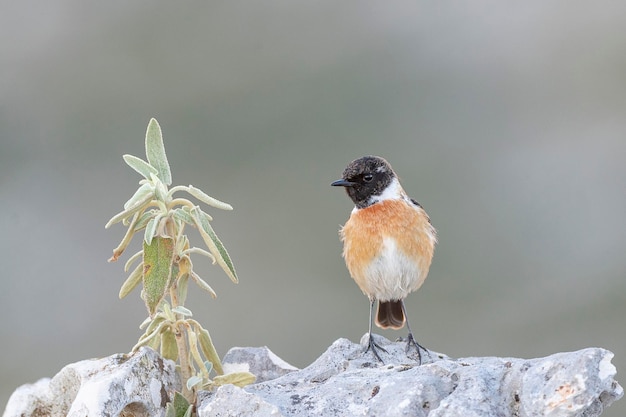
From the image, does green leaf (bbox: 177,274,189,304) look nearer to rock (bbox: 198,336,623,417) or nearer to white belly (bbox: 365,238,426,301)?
rock (bbox: 198,336,623,417)

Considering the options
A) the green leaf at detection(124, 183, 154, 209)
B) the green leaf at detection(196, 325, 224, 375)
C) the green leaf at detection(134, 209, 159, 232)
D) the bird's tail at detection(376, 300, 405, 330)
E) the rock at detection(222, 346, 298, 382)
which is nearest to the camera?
the green leaf at detection(124, 183, 154, 209)

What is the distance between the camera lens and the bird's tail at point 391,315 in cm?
513

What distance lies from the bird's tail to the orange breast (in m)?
0.19

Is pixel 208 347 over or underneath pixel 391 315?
underneath

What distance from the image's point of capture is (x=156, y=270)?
2758 millimetres

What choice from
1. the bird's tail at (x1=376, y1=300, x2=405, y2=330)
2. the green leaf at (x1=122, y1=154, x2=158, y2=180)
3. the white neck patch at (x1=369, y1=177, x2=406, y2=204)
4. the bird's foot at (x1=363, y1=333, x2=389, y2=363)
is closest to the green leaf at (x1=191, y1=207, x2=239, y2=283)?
the green leaf at (x1=122, y1=154, x2=158, y2=180)

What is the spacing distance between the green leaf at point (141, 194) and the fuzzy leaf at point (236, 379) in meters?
0.68

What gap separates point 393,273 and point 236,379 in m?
2.02

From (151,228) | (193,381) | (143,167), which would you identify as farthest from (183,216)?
(193,381)

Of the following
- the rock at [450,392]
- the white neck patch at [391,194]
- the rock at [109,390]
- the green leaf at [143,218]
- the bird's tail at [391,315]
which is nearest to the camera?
the rock at [450,392]

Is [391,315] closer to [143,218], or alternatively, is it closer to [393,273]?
[393,273]

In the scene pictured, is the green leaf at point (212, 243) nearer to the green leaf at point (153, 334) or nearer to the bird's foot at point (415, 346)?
the green leaf at point (153, 334)

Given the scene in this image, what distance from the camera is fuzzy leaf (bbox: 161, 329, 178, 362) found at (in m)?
2.96

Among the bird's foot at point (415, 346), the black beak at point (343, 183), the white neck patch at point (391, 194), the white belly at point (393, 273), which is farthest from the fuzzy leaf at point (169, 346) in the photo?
the white neck patch at point (391, 194)
